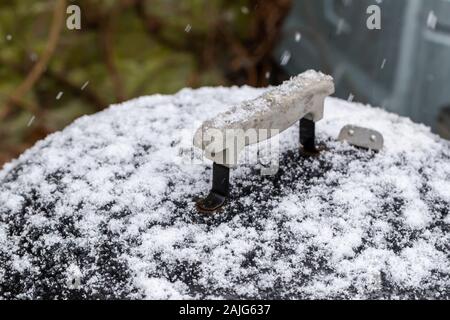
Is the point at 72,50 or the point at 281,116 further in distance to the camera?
the point at 72,50

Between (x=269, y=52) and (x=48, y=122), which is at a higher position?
(x=269, y=52)

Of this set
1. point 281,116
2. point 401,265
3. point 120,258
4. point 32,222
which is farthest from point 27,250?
point 401,265

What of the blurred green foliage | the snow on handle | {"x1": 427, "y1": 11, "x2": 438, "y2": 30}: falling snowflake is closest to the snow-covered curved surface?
the snow on handle

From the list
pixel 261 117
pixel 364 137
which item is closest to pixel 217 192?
pixel 261 117

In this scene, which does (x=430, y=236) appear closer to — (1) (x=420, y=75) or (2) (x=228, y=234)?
(2) (x=228, y=234)

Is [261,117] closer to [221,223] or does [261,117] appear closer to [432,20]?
[221,223]

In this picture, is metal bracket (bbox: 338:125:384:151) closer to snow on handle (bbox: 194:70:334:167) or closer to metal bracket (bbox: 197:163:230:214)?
snow on handle (bbox: 194:70:334:167)
